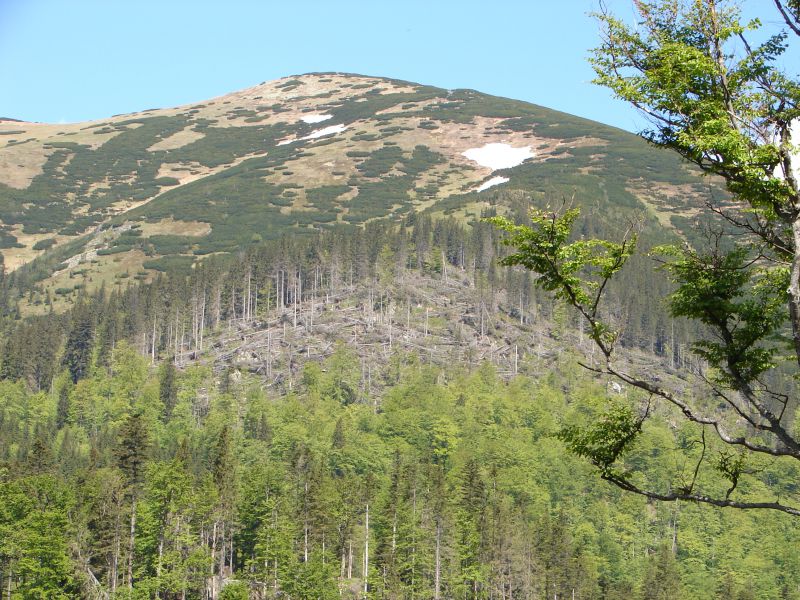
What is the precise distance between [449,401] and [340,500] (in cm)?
4772

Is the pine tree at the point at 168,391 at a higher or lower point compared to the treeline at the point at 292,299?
lower

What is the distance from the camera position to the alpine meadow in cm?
1631

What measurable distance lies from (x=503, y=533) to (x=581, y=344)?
79.2 metres

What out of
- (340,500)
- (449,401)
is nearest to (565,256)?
(340,500)

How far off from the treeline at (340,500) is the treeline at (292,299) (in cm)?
748

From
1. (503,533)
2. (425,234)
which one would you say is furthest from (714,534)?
(425,234)

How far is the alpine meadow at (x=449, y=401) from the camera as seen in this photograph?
16.3m

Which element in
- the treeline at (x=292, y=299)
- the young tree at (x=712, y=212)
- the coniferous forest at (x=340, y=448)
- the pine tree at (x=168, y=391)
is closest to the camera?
the young tree at (x=712, y=212)

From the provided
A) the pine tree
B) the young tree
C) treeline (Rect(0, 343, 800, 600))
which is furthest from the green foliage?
the pine tree

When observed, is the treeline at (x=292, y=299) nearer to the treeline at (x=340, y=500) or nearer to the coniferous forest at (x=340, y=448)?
the coniferous forest at (x=340, y=448)

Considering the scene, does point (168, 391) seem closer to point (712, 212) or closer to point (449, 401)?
point (449, 401)

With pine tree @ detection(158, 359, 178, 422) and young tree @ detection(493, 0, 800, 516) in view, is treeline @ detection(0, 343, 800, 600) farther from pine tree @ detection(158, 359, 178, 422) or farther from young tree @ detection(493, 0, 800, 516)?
young tree @ detection(493, 0, 800, 516)

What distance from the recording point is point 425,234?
166m

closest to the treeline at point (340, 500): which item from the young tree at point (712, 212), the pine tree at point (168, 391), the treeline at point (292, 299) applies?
the pine tree at point (168, 391)
